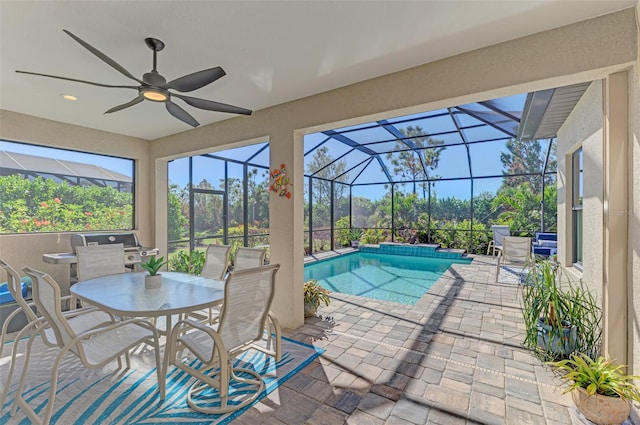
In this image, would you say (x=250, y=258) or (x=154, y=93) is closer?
(x=154, y=93)

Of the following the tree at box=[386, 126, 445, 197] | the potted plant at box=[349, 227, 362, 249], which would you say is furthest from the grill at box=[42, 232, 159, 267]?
the potted plant at box=[349, 227, 362, 249]

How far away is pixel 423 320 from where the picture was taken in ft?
12.5

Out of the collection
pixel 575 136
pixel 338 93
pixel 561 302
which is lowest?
pixel 561 302

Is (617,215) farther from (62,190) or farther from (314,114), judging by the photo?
(62,190)

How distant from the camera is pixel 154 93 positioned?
2.30m

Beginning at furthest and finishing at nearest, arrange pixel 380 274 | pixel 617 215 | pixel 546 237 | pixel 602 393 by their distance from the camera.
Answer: pixel 546 237 → pixel 380 274 → pixel 617 215 → pixel 602 393

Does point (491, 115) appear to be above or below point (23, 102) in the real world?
above

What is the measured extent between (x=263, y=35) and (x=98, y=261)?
322 centimetres

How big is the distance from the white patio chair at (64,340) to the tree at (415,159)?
7.77 meters

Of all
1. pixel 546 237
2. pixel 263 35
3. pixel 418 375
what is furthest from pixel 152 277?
pixel 546 237

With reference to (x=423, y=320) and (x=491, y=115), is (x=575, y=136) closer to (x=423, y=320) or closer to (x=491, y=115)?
(x=491, y=115)

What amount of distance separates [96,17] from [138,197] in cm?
404

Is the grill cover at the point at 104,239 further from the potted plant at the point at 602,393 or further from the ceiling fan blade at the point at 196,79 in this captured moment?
the potted plant at the point at 602,393

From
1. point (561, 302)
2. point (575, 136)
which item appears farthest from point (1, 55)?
point (575, 136)
